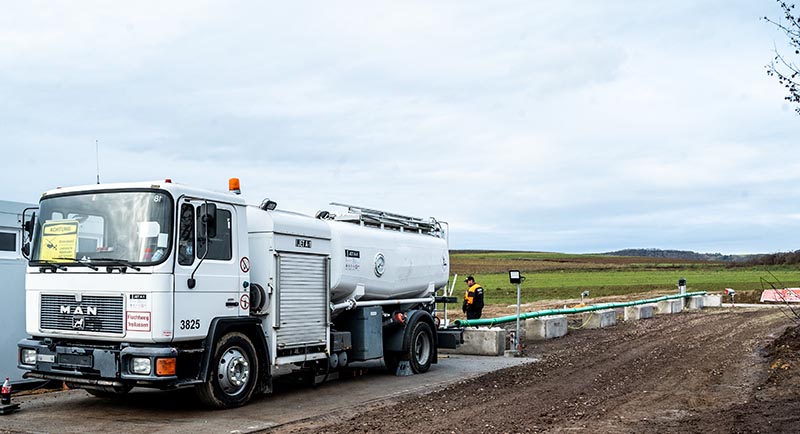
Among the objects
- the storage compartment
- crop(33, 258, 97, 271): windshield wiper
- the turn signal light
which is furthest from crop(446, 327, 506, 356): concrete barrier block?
crop(33, 258, 97, 271): windshield wiper

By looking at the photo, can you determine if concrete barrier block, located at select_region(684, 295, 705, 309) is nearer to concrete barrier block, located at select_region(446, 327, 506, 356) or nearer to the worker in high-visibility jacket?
the worker in high-visibility jacket

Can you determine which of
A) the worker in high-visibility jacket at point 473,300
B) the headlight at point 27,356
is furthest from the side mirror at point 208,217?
the worker in high-visibility jacket at point 473,300

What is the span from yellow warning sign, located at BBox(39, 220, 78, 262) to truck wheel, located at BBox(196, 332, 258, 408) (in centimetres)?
226

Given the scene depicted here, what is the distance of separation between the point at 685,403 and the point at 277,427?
222 inches

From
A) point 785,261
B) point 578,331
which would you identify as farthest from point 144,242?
point 785,261

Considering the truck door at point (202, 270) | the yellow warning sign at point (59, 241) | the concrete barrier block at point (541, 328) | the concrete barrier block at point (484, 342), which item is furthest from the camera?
the concrete barrier block at point (541, 328)

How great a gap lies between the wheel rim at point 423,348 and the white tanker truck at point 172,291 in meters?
2.93

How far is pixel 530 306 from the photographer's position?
127 feet

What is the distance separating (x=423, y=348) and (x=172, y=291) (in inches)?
273

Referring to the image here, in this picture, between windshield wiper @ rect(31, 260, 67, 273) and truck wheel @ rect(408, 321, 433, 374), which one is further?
truck wheel @ rect(408, 321, 433, 374)

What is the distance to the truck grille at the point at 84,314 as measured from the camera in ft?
34.1

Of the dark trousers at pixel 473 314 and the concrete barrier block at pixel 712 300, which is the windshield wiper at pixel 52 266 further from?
the concrete barrier block at pixel 712 300

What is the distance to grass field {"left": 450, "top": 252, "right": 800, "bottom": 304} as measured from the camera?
52.0m

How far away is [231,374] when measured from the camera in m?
11.2
